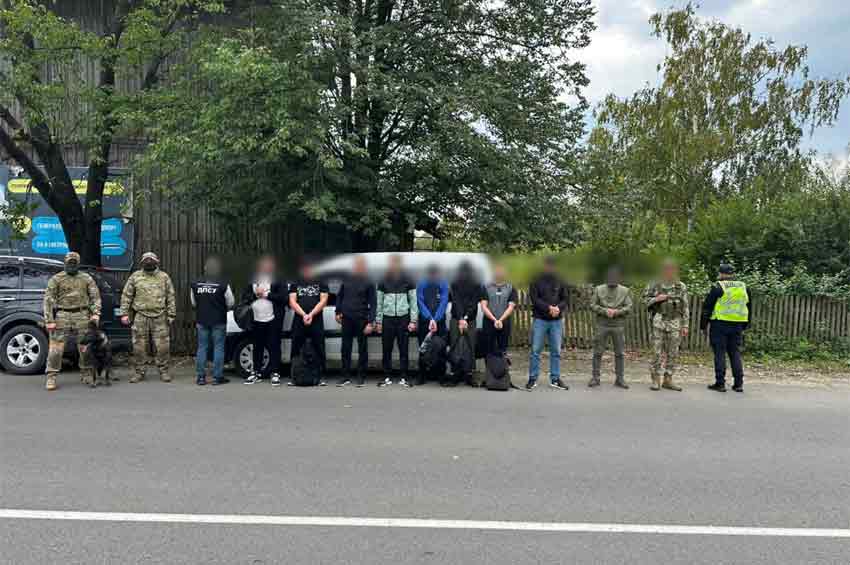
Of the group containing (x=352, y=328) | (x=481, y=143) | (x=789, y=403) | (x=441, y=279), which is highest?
(x=481, y=143)

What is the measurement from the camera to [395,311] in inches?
354

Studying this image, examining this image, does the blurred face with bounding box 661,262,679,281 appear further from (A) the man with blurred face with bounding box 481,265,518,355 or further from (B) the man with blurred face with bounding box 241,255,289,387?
(B) the man with blurred face with bounding box 241,255,289,387

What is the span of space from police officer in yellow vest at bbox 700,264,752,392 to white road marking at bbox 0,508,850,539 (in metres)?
5.08

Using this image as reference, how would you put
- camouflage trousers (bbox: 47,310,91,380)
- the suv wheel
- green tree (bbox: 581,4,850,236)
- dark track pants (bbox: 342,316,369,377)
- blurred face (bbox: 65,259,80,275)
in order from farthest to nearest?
green tree (bbox: 581,4,850,236) → the suv wheel → dark track pants (bbox: 342,316,369,377) → blurred face (bbox: 65,259,80,275) → camouflage trousers (bbox: 47,310,91,380)

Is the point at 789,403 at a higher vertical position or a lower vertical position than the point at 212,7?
lower

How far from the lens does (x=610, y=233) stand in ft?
43.5

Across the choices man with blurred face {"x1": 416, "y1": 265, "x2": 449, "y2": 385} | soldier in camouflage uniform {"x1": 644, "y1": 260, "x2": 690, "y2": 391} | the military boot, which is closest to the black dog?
man with blurred face {"x1": 416, "y1": 265, "x2": 449, "y2": 385}

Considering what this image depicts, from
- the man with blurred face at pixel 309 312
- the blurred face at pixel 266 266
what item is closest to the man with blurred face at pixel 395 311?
the man with blurred face at pixel 309 312

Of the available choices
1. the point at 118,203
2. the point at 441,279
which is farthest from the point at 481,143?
the point at 118,203

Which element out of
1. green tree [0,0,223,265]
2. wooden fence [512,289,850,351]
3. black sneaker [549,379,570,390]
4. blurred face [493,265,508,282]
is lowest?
black sneaker [549,379,570,390]

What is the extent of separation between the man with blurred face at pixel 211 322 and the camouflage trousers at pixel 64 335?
4.59ft

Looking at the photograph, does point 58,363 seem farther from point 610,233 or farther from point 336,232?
point 610,233

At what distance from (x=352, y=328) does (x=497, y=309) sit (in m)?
2.01

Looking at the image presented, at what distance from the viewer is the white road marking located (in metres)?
4.14
